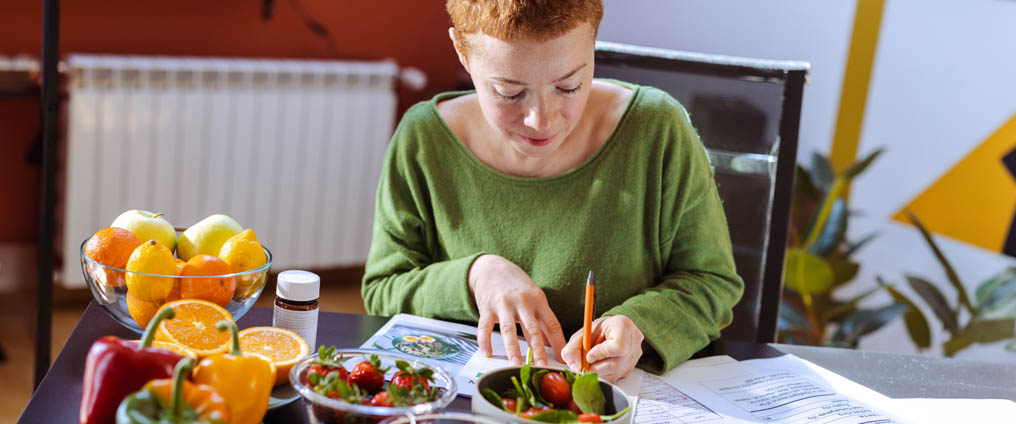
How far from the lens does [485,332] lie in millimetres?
1173

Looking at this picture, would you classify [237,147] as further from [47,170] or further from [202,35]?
[47,170]

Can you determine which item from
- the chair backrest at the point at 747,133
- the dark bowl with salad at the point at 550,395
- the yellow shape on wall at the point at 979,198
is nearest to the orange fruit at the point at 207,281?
the dark bowl with salad at the point at 550,395

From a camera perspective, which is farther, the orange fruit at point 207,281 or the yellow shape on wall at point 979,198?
the yellow shape on wall at point 979,198

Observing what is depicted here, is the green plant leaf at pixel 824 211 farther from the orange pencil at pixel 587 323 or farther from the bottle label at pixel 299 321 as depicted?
the bottle label at pixel 299 321

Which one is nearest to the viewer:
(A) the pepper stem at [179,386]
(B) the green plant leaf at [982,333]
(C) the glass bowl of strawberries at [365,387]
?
(A) the pepper stem at [179,386]

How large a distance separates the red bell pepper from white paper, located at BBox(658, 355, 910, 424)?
49 cm

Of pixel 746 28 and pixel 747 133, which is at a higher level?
pixel 746 28

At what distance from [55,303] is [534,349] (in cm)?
233

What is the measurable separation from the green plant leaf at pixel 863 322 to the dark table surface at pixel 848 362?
1.11 metres

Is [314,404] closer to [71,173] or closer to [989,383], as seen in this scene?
[989,383]

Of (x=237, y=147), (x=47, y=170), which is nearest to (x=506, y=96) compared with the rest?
(x=47, y=170)

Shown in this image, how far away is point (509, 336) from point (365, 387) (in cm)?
28

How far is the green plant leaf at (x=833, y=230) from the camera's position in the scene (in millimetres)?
2467

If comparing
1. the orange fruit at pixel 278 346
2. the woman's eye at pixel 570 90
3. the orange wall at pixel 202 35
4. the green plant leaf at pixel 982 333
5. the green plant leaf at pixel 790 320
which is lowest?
the green plant leaf at pixel 790 320
